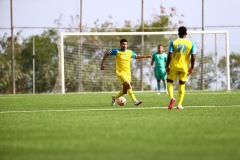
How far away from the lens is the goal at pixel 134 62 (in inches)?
1422

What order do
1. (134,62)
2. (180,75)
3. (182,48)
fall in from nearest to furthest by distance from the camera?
(182,48), (180,75), (134,62)

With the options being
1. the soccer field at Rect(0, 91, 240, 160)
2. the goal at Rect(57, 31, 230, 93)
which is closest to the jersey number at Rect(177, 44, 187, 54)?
the soccer field at Rect(0, 91, 240, 160)

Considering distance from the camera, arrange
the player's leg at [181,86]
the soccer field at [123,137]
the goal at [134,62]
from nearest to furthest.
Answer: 1. the soccer field at [123,137]
2. the player's leg at [181,86]
3. the goal at [134,62]

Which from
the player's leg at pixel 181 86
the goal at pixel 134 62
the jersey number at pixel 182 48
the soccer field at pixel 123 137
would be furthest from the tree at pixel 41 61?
the soccer field at pixel 123 137

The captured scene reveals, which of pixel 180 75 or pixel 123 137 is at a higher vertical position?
pixel 180 75

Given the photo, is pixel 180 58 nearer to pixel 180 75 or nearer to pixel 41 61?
pixel 180 75

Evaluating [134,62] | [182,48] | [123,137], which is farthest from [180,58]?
[134,62]

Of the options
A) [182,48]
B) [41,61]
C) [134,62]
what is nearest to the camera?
[182,48]

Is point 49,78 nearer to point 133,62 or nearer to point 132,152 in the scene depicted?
point 133,62

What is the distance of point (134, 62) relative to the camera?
123 ft

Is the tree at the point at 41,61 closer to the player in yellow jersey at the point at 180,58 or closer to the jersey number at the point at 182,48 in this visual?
the player in yellow jersey at the point at 180,58

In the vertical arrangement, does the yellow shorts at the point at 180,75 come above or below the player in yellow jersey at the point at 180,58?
below

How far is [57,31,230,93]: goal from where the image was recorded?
36125 millimetres

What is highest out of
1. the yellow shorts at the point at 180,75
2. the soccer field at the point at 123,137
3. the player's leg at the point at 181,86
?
the yellow shorts at the point at 180,75
